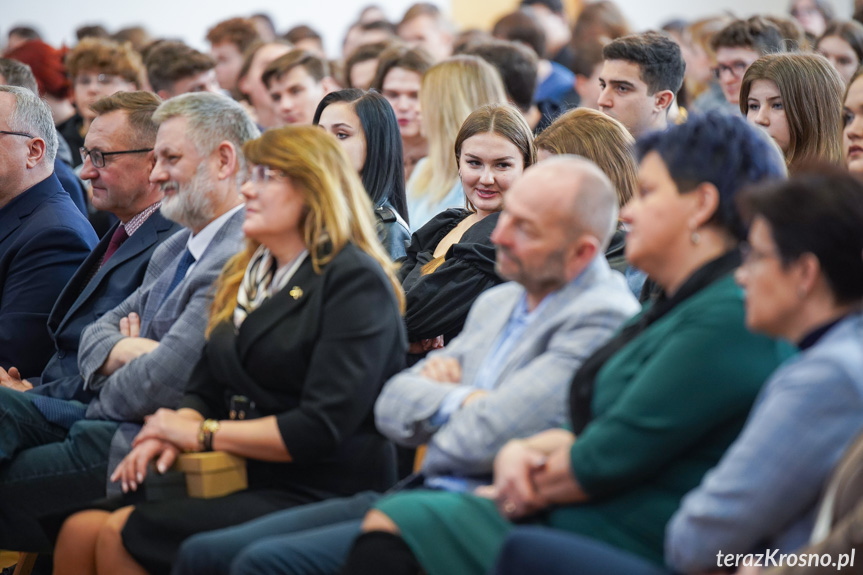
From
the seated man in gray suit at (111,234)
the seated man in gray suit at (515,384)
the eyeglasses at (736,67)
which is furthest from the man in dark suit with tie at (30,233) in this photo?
the eyeglasses at (736,67)

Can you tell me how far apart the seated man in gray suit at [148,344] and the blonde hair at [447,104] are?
1.42 m

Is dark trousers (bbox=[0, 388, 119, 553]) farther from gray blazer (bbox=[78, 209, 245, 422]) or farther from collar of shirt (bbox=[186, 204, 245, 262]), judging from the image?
collar of shirt (bbox=[186, 204, 245, 262])

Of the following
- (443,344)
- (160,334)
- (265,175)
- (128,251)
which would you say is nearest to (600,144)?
(443,344)

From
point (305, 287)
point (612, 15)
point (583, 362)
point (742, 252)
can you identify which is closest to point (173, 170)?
point (305, 287)

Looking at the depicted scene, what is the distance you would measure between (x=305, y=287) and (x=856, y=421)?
127cm

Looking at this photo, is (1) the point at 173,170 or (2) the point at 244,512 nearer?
(2) the point at 244,512

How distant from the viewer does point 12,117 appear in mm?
3871

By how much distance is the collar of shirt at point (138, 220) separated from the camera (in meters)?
3.52

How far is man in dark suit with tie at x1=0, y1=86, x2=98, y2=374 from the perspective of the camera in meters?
3.48

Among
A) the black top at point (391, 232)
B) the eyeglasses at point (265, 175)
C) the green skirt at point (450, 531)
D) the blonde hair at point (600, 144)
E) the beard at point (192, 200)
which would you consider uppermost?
the eyeglasses at point (265, 175)

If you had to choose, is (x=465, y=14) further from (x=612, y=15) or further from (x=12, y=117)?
(x=12, y=117)

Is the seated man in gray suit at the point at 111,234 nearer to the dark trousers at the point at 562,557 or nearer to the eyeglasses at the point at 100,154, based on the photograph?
the eyeglasses at the point at 100,154

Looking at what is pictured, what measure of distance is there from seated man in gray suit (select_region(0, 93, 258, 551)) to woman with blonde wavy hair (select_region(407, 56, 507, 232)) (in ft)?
4.52

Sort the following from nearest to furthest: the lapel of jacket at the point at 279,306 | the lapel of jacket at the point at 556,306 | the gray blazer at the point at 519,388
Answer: the gray blazer at the point at 519,388
the lapel of jacket at the point at 556,306
the lapel of jacket at the point at 279,306
